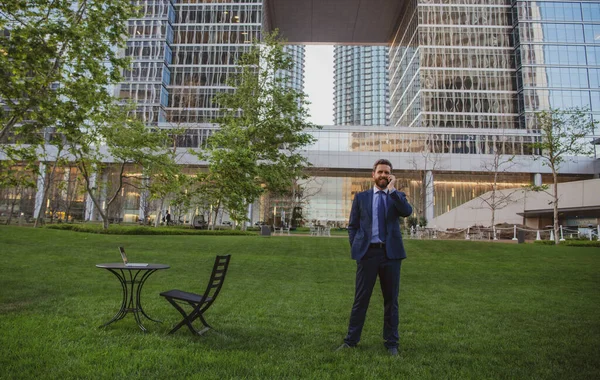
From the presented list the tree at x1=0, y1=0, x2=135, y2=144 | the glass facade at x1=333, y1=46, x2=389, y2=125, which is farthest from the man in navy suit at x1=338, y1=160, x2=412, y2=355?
the glass facade at x1=333, y1=46, x2=389, y2=125

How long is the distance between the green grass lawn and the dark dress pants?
261mm

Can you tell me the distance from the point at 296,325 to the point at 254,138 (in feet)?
68.5

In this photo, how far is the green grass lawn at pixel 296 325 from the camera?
13.8 feet

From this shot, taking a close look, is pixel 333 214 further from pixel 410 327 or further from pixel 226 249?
pixel 410 327

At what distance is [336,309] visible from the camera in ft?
24.6

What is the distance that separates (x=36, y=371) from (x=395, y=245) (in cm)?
392

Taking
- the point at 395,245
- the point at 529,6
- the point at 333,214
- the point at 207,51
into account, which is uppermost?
the point at 529,6

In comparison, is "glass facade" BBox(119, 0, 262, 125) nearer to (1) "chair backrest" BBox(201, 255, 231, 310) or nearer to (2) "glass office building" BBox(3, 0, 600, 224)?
(2) "glass office building" BBox(3, 0, 600, 224)

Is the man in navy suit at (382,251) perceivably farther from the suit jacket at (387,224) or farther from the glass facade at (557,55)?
the glass facade at (557,55)

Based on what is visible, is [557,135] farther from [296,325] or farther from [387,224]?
[387,224]

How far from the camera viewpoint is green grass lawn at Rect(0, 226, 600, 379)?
4.19m

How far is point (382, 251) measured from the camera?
4859 millimetres

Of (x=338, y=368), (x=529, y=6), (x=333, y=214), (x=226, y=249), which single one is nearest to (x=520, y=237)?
(x=226, y=249)

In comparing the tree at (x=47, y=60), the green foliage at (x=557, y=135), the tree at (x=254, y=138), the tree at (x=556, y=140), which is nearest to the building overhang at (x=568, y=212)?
the tree at (x=556, y=140)
